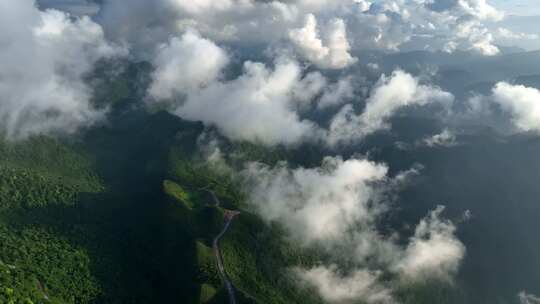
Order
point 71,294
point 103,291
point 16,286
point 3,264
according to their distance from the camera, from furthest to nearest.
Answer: point 103,291, point 71,294, point 3,264, point 16,286

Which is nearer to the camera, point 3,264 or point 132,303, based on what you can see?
point 3,264

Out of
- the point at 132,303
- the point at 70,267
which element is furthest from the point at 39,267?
the point at 132,303

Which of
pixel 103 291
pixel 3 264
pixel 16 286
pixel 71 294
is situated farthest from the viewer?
pixel 103 291

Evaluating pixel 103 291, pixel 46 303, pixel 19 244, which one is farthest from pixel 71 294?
pixel 19 244

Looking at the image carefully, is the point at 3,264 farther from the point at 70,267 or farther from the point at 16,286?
the point at 70,267

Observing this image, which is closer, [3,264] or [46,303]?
[46,303]

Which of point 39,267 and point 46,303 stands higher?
point 39,267

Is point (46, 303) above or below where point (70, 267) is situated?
below

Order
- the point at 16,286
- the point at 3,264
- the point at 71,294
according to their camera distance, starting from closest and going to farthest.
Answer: the point at 16,286 < the point at 3,264 < the point at 71,294

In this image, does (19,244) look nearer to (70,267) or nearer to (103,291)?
(70,267)
